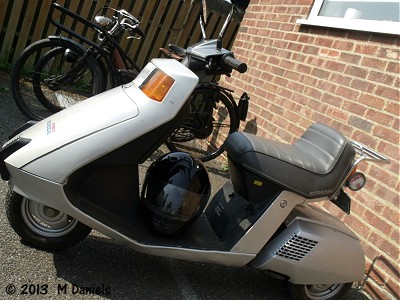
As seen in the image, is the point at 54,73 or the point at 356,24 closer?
the point at 356,24

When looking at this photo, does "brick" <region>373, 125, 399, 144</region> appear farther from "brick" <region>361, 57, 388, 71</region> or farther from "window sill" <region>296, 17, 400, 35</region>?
"window sill" <region>296, 17, 400, 35</region>

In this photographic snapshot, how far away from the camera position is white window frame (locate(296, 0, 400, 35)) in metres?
3.35

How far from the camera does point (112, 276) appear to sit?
2494 mm

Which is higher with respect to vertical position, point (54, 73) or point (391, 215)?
point (391, 215)

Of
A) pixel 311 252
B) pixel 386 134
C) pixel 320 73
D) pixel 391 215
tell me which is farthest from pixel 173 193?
pixel 320 73

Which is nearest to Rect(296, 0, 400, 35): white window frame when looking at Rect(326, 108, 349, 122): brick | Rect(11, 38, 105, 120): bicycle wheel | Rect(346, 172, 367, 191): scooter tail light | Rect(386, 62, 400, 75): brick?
Rect(386, 62, 400, 75): brick

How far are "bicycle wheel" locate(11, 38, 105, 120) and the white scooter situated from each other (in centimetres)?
205

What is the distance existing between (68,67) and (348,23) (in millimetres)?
2700

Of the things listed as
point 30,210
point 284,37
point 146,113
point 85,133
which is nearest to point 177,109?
point 146,113

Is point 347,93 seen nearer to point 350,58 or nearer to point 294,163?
point 350,58

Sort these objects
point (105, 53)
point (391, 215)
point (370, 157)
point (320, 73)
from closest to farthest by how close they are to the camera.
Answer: point (370, 157) → point (391, 215) → point (320, 73) → point (105, 53)

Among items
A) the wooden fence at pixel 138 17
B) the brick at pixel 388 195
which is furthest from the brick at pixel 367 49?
the wooden fence at pixel 138 17

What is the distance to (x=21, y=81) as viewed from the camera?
4.58 metres

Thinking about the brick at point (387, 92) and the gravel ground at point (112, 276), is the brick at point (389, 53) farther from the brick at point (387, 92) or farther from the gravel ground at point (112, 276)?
the gravel ground at point (112, 276)
